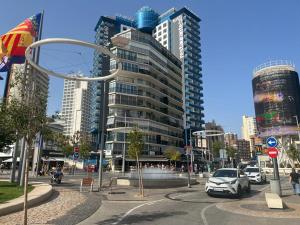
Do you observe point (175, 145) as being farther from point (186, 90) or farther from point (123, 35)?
point (186, 90)

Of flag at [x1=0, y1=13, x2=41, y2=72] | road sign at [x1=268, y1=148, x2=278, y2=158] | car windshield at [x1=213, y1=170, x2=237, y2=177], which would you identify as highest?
flag at [x1=0, y1=13, x2=41, y2=72]

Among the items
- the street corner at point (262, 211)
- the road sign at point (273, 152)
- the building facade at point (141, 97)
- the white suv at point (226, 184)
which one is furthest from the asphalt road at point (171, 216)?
the building facade at point (141, 97)

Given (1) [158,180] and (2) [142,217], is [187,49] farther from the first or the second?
(2) [142,217]

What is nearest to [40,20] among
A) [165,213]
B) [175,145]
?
[165,213]

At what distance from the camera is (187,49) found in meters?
139

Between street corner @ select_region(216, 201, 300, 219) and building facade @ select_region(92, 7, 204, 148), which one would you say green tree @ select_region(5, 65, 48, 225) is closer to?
street corner @ select_region(216, 201, 300, 219)

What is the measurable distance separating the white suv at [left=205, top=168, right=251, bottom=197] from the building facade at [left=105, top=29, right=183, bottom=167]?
4808 cm

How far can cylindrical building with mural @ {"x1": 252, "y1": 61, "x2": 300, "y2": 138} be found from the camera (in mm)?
95250

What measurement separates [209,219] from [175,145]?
3052 inches

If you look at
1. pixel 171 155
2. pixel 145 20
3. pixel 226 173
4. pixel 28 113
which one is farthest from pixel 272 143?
pixel 145 20

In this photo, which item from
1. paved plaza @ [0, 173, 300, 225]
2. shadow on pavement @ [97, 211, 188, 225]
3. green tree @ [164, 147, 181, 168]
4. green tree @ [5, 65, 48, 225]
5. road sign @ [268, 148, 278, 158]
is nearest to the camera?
green tree @ [5, 65, 48, 225]

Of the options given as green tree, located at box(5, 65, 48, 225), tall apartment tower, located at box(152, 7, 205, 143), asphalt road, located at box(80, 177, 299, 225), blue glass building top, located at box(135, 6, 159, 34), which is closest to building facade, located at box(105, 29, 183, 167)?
tall apartment tower, located at box(152, 7, 205, 143)

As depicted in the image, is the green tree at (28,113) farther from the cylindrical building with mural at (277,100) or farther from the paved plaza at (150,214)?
the cylindrical building with mural at (277,100)

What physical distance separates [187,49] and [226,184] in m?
126
